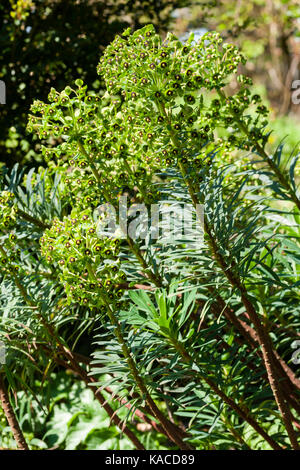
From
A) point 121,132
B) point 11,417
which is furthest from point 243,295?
point 11,417

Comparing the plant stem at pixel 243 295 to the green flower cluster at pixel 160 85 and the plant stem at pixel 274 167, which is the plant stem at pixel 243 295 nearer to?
the green flower cluster at pixel 160 85

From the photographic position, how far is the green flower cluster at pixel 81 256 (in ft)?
3.31

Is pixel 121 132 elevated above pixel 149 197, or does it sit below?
above

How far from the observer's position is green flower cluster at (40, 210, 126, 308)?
3.31 feet

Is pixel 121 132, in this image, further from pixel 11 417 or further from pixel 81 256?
pixel 11 417

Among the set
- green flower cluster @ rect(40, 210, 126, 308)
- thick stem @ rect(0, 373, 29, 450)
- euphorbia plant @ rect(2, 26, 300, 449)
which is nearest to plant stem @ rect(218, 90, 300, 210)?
euphorbia plant @ rect(2, 26, 300, 449)

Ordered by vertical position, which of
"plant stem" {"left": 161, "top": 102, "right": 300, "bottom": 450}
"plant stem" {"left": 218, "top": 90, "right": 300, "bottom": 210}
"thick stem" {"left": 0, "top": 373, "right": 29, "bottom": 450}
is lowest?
"thick stem" {"left": 0, "top": 373, "right": 29, "bottom": 450}

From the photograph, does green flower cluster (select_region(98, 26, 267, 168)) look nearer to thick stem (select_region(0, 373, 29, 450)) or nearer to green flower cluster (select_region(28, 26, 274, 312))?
green flower cluster (select_region(28, 26, 274, 312))

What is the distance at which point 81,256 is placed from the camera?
1.01m
